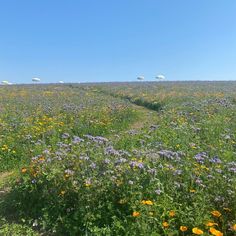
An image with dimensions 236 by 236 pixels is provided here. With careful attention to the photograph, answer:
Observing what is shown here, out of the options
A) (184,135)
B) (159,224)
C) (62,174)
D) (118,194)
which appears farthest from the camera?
(184,135)

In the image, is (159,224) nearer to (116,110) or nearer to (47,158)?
(47,158)

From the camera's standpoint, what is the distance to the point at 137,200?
547 centimetres

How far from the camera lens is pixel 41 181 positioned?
21.9 ft

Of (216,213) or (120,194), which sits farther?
(120,194)

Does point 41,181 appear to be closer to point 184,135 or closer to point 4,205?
point 4,205

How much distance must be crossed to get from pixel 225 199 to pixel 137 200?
1.43 meters

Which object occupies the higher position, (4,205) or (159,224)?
(159,224)

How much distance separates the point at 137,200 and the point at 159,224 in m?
0.56

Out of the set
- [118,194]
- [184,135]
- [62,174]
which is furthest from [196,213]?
[184,135]

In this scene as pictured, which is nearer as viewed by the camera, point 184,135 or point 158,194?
point 158,194

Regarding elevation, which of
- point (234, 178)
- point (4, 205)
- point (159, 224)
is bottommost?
point (4, 205)

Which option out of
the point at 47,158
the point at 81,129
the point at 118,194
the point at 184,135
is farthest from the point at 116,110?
the point at 118,194

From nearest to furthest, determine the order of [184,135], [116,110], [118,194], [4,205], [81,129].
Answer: [118,194] → [4,205] → [184,135] → [81,129] → [116,110]

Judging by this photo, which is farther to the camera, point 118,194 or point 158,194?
point 118,194
